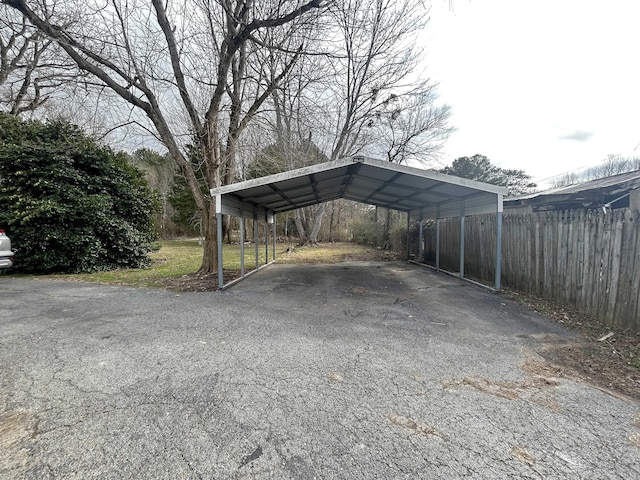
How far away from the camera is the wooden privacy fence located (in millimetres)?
3787

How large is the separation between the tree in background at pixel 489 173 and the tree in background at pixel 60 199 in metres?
22.8

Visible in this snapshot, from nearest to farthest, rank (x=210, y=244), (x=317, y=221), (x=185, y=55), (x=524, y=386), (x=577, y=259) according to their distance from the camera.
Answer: (x=524, y=386) → (x=577, y=259) → (x=185, y=55) → (x=210, y=244) → (x=317, y=221)

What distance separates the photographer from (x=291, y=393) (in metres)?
2.37

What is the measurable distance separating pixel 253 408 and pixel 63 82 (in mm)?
9527

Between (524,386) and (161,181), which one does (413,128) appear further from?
(161,181)

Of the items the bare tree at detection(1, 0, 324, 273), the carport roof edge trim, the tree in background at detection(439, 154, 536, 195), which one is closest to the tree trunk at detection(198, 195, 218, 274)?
the bare tree at detection(1, 0, 324, 273)

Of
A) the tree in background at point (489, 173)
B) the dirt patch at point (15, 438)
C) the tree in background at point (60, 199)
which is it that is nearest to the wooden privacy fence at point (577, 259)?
the dirt patch at point (15, 438)

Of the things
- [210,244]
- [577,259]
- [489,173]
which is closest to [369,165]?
[577,259]

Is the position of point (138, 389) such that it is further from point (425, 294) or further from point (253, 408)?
point (425, 294)

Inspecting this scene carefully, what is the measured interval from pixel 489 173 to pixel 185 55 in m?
24.2

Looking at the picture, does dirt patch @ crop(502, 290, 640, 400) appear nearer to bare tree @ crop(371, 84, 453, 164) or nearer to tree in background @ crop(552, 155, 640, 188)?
bare tree @ crop(371, 84, 453, 164)

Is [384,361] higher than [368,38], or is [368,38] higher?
[368,38]

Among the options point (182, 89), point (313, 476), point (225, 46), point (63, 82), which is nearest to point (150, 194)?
point (63, 82)

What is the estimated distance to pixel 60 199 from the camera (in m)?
8.46
